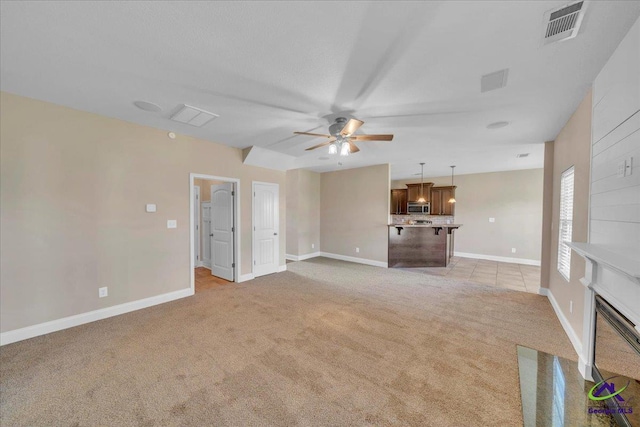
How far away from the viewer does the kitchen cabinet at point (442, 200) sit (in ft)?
25.4

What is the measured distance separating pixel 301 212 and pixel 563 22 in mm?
6083

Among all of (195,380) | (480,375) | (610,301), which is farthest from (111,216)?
(610,301)

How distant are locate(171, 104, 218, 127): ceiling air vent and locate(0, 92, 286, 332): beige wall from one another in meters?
0.73

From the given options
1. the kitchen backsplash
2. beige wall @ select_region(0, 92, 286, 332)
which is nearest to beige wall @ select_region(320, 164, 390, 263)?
the kitchen backsplash

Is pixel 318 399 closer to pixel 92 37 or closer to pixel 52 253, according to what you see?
pixel 92 37

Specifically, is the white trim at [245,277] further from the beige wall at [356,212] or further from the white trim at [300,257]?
the beige wall at [356,212]

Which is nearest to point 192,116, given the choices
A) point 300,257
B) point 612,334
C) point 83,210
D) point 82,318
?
point 83,210

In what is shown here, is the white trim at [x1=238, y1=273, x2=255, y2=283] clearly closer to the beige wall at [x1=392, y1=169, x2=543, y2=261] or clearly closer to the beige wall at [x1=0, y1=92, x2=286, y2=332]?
the beige wall at [x1=0, y1=92, x2=286, y2=332]

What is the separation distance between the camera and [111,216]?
3.19 meters

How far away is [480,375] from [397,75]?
8.99ft

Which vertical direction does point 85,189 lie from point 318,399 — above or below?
above

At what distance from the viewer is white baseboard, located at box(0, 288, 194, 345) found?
2.56 m

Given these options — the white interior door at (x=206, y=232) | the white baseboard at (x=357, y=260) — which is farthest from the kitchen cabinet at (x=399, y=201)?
the white interior door at (x=206, y=232)

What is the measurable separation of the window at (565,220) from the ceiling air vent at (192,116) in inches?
180
